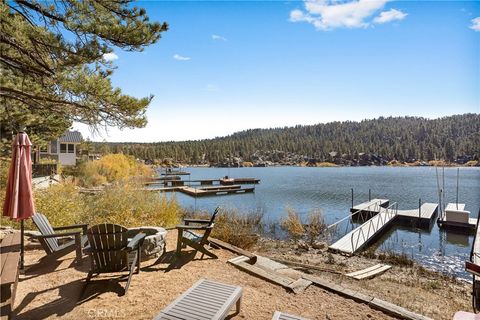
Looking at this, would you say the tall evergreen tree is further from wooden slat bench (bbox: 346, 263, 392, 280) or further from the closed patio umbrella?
wooden slat bench (bbox: 346, 263, 392, 280)

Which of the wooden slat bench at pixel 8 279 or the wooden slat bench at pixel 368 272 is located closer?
the wooden slat bench at pixel 8 279

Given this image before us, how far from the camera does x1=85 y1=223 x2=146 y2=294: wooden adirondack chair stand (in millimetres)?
3713

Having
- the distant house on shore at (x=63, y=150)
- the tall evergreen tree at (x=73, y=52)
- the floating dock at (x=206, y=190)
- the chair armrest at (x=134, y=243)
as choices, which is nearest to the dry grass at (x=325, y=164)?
the floating dock at (x=206, y=190)

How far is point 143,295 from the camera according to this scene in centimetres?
359

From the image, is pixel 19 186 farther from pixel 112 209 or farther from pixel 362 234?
pixel 362 234

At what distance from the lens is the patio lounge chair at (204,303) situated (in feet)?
8.20

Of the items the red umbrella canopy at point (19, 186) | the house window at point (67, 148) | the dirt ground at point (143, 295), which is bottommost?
the dirt ground at point (143, 295)

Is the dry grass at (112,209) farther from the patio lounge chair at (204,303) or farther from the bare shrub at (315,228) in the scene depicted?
the bare shrub at (315,228)

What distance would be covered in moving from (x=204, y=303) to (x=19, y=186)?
2831mm

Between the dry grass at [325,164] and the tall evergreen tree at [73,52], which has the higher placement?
the tall evergreen tree at [73,52]

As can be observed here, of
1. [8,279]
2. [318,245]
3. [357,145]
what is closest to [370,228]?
[318,245]

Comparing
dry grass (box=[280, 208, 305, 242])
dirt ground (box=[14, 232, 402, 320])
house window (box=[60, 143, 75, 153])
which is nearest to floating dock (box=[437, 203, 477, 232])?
dry grass (box=[280, 208, 305, 242])

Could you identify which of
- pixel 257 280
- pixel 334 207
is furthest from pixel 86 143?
pixel 257 280

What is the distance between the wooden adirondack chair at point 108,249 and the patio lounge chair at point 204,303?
1.21m
